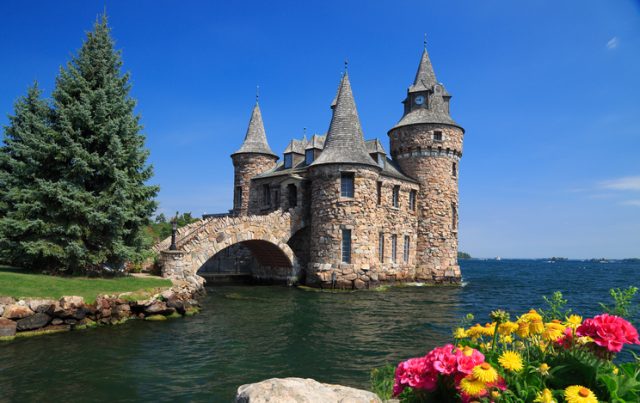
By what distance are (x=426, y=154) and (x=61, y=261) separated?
83.1 ft

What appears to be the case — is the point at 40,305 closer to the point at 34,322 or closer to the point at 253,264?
the point at 34,322

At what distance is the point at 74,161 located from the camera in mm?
16766

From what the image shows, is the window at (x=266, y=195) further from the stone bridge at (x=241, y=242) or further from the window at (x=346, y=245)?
the window at (x=346, y=245)

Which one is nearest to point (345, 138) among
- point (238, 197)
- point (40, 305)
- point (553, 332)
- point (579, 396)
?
point (238, 197)

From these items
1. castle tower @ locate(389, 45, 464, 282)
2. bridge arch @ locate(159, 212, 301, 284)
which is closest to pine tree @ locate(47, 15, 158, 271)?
bridge arch @ locate(159, 212, 301, 284)

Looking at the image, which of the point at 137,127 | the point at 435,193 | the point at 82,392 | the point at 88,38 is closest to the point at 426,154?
the point at 435,193

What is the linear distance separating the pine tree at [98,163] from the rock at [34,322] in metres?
Result: 4.00

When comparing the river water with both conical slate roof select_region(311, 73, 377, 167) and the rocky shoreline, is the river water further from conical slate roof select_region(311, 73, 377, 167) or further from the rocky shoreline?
conical slate roof select_region(311, 73, 377, 167)

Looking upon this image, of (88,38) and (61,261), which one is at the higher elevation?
(88,38)

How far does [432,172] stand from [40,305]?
2684 centimetres

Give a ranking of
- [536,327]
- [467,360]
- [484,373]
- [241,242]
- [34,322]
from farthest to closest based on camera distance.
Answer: [241,242]
[34,322]
[536,327]
[467,360]
[484,373]

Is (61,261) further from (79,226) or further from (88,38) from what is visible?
(88,38)

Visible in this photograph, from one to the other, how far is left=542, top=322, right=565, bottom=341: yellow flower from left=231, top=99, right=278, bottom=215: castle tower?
3188 centimetres

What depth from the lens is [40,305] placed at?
12.6 m
